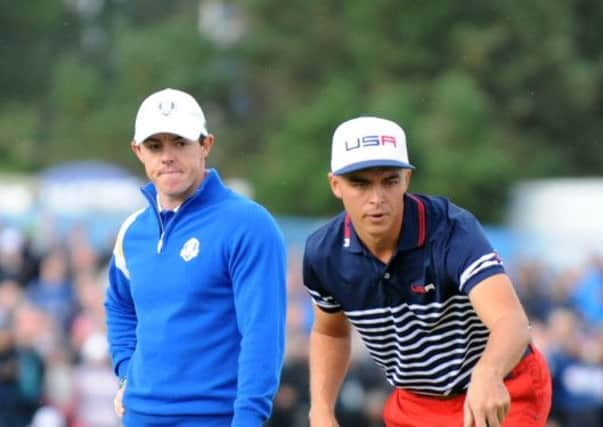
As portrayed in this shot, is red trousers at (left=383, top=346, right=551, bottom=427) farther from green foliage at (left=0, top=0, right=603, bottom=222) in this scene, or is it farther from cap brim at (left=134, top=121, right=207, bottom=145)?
green foliage at (left=0, top=0, right=603, bottom=222)

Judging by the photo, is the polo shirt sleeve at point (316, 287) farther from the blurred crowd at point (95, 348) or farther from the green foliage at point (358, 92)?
the green foliage at point (358, 92)

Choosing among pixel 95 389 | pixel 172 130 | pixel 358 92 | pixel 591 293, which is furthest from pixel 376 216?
pixel 358 92

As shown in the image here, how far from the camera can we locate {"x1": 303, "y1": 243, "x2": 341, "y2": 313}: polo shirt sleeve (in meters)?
6.22

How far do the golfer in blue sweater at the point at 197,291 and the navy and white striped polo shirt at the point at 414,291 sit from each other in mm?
229

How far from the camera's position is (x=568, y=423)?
51.2 feet

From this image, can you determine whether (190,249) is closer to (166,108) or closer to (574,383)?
(166,108)

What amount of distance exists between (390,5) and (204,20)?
15.7 m

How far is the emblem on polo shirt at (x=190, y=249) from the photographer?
6.11m

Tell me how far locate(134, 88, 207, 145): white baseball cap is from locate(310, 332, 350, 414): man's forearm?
3.47 feet

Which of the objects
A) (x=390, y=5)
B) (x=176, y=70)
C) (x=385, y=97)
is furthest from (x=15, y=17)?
(x=385, y=97)

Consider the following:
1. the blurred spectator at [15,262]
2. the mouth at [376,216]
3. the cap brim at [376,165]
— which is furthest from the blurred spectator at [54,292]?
the cap brim at [376,165]

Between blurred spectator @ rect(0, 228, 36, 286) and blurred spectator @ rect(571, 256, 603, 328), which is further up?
blurred spectator @ rect(0, 228, 36, 286)

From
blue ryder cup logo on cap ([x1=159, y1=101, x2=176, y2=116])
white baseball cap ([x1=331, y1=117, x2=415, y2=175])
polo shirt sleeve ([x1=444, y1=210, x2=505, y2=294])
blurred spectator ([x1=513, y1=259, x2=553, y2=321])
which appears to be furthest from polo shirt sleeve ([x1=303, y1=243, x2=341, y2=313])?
blurred spectator ([x1=513, y1=259, x2=553, y2=321])

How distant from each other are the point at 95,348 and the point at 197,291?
336 inches
